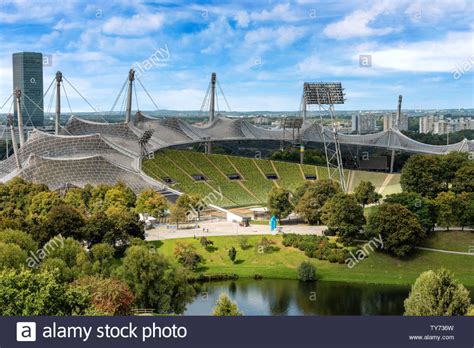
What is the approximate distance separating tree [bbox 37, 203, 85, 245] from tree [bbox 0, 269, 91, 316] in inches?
739

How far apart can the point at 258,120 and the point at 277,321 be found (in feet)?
590

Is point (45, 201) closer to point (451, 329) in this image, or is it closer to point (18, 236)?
point (18, 236)

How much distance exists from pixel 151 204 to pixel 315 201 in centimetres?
1291

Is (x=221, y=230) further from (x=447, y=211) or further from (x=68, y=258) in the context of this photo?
(x=68, y=258)

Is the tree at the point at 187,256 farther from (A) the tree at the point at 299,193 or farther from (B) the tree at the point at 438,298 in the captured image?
(B) the tree at the point at 438,298

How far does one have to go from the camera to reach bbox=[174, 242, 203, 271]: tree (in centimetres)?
4391

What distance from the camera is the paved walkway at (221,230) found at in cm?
5019

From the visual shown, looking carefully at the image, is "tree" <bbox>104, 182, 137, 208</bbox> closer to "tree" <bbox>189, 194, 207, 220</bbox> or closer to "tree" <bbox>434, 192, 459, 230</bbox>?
"tree" <bbox>189, 194, 207, 220</bbox>

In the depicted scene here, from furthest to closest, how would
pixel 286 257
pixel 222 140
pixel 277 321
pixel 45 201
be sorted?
pixel 222 140 < pixel 45 201 < pixel 286 257 < pixel 277 321

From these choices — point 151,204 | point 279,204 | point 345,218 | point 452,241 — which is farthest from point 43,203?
point 452,241

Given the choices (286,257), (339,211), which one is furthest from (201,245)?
(339,211)

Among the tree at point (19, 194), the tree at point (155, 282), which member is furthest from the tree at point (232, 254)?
the tree at point (19, 194)

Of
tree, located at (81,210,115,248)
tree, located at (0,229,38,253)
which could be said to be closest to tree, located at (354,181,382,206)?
tree, located at (81,210,115,248)

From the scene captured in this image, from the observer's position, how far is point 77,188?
56875 millimetres
